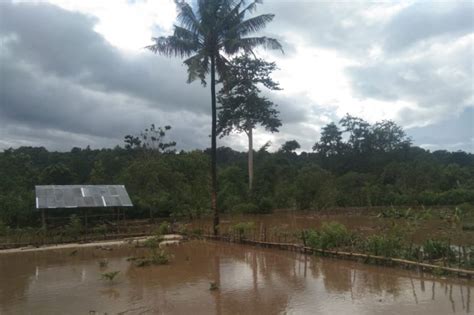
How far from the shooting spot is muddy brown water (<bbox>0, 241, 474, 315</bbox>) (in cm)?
877

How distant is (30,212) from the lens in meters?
26.9

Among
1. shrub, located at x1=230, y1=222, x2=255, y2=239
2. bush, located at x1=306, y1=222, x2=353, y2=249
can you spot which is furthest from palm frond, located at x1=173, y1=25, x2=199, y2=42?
bush, located at x1=306, y1=222, x2=353, y2=249

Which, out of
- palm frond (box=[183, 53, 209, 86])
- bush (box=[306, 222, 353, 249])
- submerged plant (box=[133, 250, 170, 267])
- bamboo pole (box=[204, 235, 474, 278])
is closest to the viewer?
bamboo pole (box=[204, 235, 474, 278])

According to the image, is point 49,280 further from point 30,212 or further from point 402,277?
point 30,212

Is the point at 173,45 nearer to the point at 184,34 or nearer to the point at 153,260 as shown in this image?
the point at 184,34

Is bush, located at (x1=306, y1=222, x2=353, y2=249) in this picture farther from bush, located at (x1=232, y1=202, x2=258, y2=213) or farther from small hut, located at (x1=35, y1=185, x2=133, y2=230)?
bush, located at (x1=232, y1=202, x2=258, y2=213)

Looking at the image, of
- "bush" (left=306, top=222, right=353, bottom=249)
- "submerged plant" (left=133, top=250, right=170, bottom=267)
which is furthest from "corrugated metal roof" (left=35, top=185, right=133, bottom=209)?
"bush" (left=306, top=222, right=353, bottom=249)

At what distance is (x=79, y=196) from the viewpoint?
24859 millimetres

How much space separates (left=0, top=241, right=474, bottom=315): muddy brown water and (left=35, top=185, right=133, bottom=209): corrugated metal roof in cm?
802

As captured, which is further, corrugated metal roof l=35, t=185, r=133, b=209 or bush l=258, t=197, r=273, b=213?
bush l=258, t=197, r=273, b=213

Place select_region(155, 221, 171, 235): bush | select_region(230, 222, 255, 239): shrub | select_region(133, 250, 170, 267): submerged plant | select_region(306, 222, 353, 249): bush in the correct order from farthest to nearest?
1. select_region(155, 221, 171, 235): bush
2. select_region(230, 222, 255, 239): shrub
3. select_region(133, 250, 170, 267): submerged plant
4. select_region(306, 222, 353, 249): bush

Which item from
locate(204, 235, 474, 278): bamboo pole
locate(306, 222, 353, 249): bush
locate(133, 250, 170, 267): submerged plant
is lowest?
locate(133, 250, 170, 267): submerged plant

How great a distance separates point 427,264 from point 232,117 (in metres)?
33.6

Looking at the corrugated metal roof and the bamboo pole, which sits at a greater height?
the corrugated metal roof
